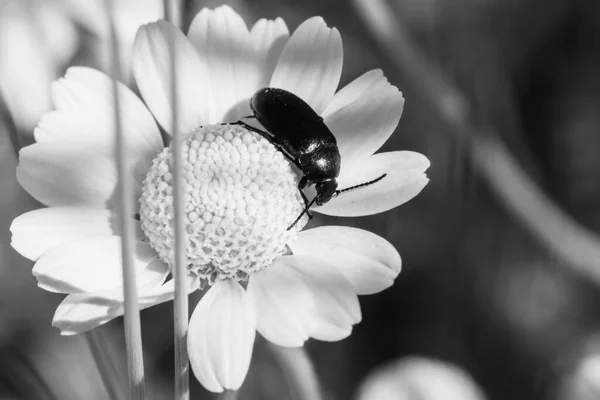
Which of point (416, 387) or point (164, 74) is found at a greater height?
point (164, 74)

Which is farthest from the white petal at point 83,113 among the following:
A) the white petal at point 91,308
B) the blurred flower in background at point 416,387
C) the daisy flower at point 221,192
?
the blurred flower in background at point 416,387

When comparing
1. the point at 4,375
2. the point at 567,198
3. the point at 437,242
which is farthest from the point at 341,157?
the point at 567,198

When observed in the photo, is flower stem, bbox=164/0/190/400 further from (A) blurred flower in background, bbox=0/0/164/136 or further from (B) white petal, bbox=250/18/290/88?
(A) blurred flower in background, bbox=0/0/164/136

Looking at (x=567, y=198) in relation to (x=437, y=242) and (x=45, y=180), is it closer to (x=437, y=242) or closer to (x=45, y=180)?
Result: (x=437, y=242)

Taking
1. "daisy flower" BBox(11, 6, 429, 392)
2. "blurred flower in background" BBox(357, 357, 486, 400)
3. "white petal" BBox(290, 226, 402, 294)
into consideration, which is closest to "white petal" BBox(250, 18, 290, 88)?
"daisy flower" BBox(11, 6, 429, 392)

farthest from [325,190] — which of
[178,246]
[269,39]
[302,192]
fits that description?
[178,246]

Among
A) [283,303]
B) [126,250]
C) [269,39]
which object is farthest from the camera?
[269,39]

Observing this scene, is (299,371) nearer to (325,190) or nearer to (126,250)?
(325,190)
